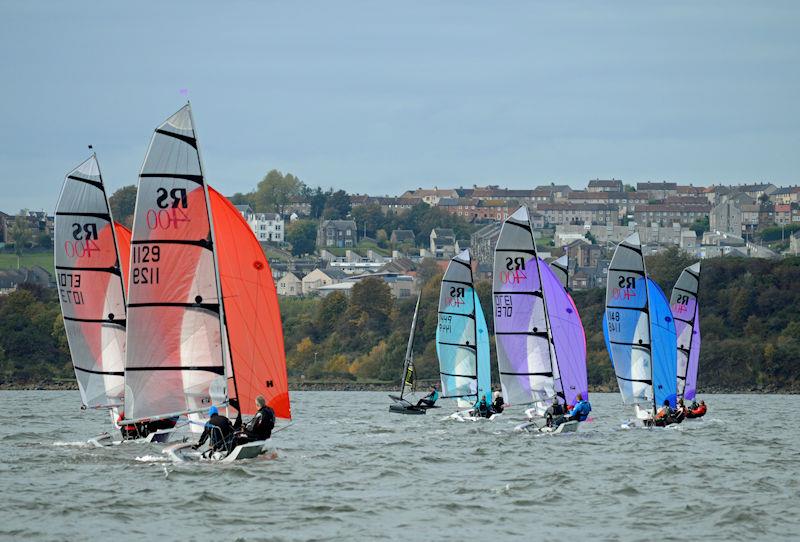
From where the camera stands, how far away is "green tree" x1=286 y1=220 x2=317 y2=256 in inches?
7578

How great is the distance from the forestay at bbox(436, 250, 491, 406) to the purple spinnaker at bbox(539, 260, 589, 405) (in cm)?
683

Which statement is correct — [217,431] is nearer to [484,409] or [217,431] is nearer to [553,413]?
[553,413]

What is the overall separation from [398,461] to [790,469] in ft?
25.3

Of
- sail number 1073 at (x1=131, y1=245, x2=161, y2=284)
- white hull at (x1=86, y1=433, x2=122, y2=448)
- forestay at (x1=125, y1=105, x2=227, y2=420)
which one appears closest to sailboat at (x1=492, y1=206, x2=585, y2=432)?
white hull at (x1=86, y1=433, x2=122, y2=448)

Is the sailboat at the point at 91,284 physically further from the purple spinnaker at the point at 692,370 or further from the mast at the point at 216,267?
the purple spinnaker at the point at 692,370

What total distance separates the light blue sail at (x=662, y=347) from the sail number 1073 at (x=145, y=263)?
1768 centimetres

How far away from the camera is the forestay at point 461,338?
45844 mm

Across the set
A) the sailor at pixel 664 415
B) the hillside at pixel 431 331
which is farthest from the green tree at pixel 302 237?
the sailor at pixel 664 415

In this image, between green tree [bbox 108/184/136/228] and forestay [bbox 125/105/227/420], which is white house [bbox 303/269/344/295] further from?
forestay [bbox 125/105/227/420]

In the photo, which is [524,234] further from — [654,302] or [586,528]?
[586,528]

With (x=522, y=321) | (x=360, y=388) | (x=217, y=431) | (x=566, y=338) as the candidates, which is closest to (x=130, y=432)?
(x=217, y=431)

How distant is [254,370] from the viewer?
26016 millimetres

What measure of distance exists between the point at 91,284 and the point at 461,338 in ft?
57.8

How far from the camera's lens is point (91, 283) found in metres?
30.6
